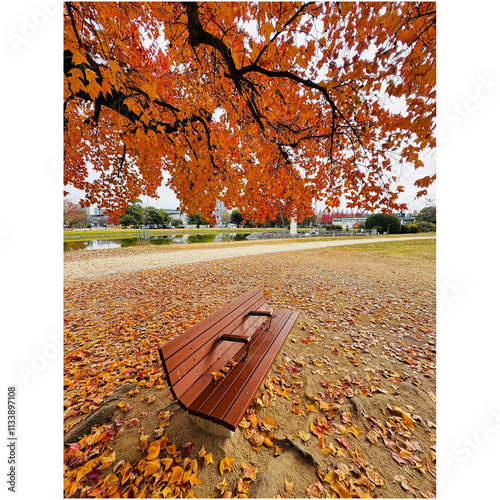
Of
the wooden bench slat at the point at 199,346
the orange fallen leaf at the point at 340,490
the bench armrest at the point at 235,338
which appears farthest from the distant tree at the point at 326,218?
the orange fallen leaf at the point at 340,490

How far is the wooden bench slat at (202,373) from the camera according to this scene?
1803 mm

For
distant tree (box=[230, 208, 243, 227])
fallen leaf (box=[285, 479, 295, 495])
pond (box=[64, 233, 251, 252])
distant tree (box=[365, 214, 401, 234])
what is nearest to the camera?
fallen leaf (box=[285, 479, 295, 495])

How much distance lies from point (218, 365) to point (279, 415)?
873mm

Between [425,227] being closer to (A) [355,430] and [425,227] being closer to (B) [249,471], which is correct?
(A) [355,430]

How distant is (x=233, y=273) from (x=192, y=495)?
279 inches

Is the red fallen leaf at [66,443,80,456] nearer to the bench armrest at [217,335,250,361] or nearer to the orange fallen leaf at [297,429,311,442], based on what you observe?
the bench armrest at [217,335,250,361]

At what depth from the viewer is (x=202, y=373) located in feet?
6.80

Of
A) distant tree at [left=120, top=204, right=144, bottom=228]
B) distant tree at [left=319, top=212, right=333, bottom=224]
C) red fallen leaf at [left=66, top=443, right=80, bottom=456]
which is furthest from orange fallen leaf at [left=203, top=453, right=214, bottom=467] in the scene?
distant tree at [left=319, top=212, right=333, bottom=224]

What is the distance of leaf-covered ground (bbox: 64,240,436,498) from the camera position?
1675mm

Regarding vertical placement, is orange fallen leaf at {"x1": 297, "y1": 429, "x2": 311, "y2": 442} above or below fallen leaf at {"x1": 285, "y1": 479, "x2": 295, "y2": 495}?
above

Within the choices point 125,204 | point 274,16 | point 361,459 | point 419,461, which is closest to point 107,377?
point 361,459

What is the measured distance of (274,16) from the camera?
10.4ft

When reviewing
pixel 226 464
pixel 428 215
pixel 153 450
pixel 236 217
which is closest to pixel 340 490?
pixel 226 464

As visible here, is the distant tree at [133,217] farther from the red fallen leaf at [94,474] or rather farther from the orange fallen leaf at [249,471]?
the orange fallen leaf at [249,471]
